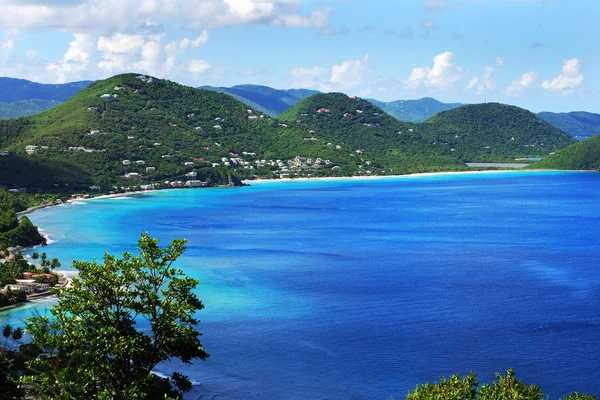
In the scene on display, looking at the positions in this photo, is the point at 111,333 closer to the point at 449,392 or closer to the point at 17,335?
the point at 449,392

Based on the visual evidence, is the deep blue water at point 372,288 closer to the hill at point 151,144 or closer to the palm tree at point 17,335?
the palm tree at point 17,335

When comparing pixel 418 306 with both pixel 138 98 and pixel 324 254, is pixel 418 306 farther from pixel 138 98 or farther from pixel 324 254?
pixel 138 98

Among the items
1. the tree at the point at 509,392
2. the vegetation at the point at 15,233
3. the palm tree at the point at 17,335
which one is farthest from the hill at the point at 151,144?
the tree at the point at 509,392

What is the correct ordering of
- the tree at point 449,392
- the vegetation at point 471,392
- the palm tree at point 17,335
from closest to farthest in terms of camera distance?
→ the tree at point 449,392
the vegetation at point 471,392
the palm tree at point 17,335

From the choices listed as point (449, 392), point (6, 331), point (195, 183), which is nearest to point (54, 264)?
point (6, 331)

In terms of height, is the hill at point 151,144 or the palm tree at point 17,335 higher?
the hill at point 151,144

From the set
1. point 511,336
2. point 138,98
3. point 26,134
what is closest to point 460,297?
point 511,336

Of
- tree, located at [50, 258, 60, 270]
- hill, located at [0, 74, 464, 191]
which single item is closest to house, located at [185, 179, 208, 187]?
hill, located at [0, 74, 464, 191]

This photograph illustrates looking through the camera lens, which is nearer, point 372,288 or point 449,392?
point 449,392

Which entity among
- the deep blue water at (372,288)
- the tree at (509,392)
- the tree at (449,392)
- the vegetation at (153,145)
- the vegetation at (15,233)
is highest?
the vegetation at (153,145)

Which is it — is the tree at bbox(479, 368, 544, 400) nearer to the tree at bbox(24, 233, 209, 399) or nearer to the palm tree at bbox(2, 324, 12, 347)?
the tree at bbox(24, 233, 209, 399)
